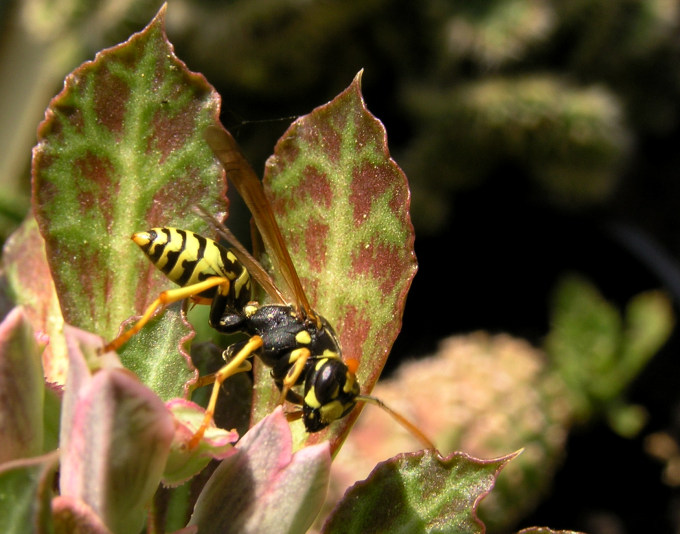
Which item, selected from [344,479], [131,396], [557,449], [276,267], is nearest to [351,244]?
[276,267]

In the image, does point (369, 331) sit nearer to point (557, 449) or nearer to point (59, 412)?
point (59, 412)

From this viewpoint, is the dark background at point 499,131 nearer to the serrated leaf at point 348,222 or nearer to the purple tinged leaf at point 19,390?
the serrated leaf at point 348,222

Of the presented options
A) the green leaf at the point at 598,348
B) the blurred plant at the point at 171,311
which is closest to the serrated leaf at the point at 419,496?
the blurred plant at the point at 171,311

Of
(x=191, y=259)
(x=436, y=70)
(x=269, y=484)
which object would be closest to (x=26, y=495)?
(x=269, y=484)

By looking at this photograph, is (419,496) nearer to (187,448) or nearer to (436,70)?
(187,448)

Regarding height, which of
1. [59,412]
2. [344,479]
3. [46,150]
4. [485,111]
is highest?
[46,150]

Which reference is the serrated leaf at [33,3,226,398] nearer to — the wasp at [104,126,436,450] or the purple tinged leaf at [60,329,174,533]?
the wasp at [104,126,436,450]
